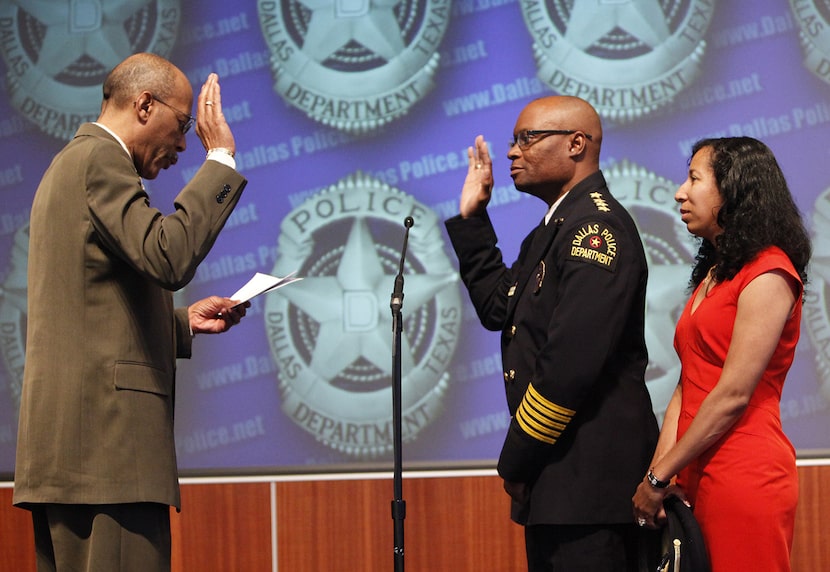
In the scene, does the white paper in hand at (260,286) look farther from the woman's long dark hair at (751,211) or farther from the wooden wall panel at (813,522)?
the wooden wall panel at (813,522)

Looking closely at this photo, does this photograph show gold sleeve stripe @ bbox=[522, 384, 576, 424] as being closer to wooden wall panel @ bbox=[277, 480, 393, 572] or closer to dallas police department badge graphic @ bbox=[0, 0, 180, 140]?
wooden wall panel @ bbox=[277, 480, 393, 572]

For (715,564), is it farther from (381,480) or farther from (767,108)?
(767,108)

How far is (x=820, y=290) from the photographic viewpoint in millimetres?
3318

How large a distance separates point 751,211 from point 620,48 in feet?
5.07

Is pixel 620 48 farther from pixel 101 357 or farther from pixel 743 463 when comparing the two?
pixel 101 357

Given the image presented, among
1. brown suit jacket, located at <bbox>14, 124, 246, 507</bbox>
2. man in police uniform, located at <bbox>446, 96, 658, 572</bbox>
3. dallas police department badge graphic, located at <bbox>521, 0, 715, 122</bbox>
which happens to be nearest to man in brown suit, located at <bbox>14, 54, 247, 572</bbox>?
brown suit jacket, located at <bbox>14, 124, 246, 507</bbox>

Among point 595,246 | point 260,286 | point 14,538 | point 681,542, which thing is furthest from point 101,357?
point 14,538

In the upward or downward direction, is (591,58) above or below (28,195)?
above

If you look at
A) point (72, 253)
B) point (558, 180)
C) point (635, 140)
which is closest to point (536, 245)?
point (558, 180)

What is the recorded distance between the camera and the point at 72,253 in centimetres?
183

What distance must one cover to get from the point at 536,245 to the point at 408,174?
4.03ft

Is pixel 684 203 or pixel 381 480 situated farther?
pixel 381 480

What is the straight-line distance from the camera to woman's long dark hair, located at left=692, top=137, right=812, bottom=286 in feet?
6.57

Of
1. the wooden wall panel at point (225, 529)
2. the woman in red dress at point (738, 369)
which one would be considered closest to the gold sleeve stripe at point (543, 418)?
the woman in red dress at point (738, 369)
